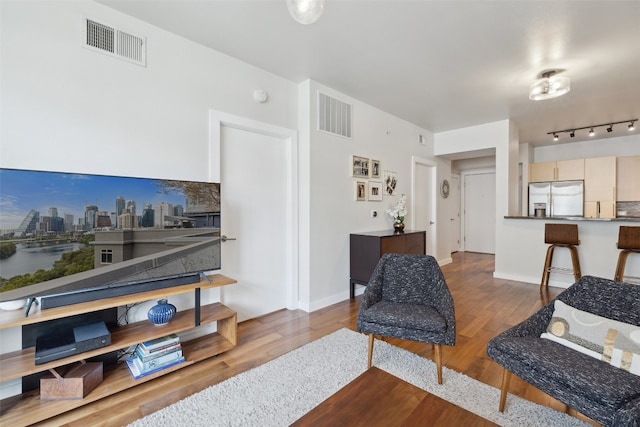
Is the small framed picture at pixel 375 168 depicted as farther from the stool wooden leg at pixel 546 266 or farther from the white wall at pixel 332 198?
the stool wooden leg at pixel 546 266

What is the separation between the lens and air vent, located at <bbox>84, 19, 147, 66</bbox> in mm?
2010

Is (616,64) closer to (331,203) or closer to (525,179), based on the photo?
(331,203)

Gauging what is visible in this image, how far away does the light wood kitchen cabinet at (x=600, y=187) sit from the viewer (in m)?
5.37

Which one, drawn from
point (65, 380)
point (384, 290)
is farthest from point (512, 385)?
point (65, 380)

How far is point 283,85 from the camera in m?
3.18

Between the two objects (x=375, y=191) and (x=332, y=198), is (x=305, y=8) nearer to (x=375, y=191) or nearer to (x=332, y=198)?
(x=332, y=198)

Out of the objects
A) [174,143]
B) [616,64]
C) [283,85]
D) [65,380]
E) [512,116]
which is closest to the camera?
[65,380]

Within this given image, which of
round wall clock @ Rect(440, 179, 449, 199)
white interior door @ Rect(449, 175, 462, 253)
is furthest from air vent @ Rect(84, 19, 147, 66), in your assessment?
white interior door @ Rect(449, 175, 462, 253)

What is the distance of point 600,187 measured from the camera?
5.48 m

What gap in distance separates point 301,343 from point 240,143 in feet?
6.49

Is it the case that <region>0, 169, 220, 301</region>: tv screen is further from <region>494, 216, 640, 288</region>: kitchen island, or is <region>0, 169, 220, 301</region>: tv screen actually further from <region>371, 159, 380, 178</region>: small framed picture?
<region>494, 216, 640, 288</region>: kitchen island

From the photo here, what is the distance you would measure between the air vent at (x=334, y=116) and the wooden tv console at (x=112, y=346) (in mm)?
2095

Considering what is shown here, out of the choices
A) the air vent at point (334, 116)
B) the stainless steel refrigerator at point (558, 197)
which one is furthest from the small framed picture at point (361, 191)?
the stainless steel refrigerator at point (558, 197)

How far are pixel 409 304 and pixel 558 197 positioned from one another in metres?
5.50
